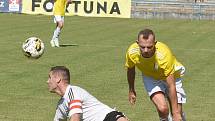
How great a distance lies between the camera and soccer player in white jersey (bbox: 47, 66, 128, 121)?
305 inches

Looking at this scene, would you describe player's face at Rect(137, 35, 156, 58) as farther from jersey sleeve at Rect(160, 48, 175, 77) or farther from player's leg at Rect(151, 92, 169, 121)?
player's leg at Rect(151, 92, 169, 121)

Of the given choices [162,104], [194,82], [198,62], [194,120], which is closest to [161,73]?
[162,104]

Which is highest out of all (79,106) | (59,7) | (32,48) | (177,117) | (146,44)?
(146,44)

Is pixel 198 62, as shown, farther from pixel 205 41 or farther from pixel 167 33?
pixel 167 33

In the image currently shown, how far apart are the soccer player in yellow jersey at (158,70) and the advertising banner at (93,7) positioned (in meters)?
39.7

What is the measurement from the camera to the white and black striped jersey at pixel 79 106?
778cm

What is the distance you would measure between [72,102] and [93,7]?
42658mm

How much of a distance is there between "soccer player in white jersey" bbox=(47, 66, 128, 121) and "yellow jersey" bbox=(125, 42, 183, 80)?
1644mm

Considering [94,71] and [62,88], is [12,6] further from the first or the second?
[62,88]

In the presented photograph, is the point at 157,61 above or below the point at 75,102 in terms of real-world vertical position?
above

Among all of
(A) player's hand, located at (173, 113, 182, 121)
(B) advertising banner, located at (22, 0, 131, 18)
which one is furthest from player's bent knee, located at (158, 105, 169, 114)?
(B) advertising banner, located at (22, 0, 131, 18)

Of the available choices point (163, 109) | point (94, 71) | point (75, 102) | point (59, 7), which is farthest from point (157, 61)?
point (59, 7)

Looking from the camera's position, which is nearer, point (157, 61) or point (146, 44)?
point (146, 44)

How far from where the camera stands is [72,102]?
25.5 feet
